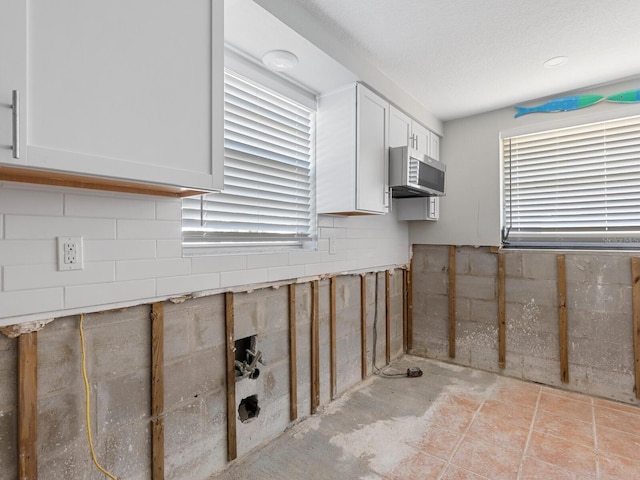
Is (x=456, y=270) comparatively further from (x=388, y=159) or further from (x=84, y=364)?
(x=84, y=364)

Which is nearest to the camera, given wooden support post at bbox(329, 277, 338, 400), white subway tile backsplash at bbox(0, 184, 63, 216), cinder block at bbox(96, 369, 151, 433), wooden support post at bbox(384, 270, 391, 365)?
white subway tile backsplash at bbox(0, 184, 63, 216)

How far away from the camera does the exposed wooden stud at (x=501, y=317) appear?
325 centimetres

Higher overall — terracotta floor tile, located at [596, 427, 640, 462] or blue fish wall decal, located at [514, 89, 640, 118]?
blue fish wall decal, located at [514, 89, 640, 118]

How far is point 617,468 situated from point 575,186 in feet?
6.98

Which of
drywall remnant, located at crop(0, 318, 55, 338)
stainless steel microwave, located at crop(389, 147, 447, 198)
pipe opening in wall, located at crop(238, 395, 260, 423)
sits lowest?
pipe opening in wall, located at crop(238, 395, 260, 423)

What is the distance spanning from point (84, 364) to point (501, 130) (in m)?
3.61

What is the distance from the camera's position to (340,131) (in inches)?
97.4

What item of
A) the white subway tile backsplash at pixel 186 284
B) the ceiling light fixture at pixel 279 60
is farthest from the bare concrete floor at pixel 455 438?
the ceiling light fixture at pixel 279 60

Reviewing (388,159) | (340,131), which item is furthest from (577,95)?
(340,131)

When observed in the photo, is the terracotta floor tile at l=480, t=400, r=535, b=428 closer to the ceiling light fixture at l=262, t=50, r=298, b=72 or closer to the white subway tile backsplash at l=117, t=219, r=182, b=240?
the white subway tile backsplash at l=117, t=219, r=182, b=240

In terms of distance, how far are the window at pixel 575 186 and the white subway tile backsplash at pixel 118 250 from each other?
3119mm

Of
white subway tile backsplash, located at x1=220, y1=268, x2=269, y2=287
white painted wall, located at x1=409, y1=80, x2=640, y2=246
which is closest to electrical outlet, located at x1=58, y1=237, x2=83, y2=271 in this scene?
white subway tile backsplash, located at x1=220, y1=268, x2=269, y2=287

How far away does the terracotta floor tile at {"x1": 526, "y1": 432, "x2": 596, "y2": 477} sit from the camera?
1.97 metres

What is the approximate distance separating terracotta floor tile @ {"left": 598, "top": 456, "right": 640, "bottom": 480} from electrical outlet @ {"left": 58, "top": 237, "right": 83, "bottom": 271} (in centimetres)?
280
